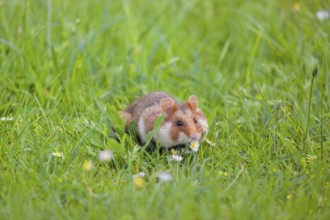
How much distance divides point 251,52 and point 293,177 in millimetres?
2774

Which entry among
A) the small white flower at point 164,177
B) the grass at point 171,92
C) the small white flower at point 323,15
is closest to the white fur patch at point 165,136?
the grass at point 171,92

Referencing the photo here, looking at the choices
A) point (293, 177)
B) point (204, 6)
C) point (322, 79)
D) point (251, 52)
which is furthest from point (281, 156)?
point (204, 6)

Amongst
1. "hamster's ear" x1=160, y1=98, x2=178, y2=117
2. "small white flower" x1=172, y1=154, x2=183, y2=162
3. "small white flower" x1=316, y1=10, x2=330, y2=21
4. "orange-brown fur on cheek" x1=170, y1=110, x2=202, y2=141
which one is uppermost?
"small white flower" x1=316, y1=10, x2=330, y2=21

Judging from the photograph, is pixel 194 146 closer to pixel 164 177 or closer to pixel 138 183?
pixel 164 177

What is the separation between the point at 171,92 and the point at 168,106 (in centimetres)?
126

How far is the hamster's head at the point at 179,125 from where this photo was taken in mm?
4402

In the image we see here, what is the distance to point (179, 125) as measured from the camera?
14.7 feet

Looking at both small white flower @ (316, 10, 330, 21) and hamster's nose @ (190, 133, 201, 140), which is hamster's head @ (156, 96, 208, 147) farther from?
small white flower @ (316, 10, 330, 21)

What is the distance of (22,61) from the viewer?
18.2 feet

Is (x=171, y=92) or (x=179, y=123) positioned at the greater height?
(x=179, y=123)

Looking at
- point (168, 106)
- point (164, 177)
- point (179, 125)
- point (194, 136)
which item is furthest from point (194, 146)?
point (164, 177)

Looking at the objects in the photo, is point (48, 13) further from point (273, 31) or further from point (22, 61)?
point (273, 31)

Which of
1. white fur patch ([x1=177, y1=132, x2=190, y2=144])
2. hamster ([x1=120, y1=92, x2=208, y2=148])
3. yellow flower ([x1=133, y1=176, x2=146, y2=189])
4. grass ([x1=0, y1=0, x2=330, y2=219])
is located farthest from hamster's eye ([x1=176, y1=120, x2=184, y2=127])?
yellow flower ([x1=133, y1=176, x2=146, y2=189])

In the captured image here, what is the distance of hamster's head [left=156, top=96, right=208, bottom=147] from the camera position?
440 cm
